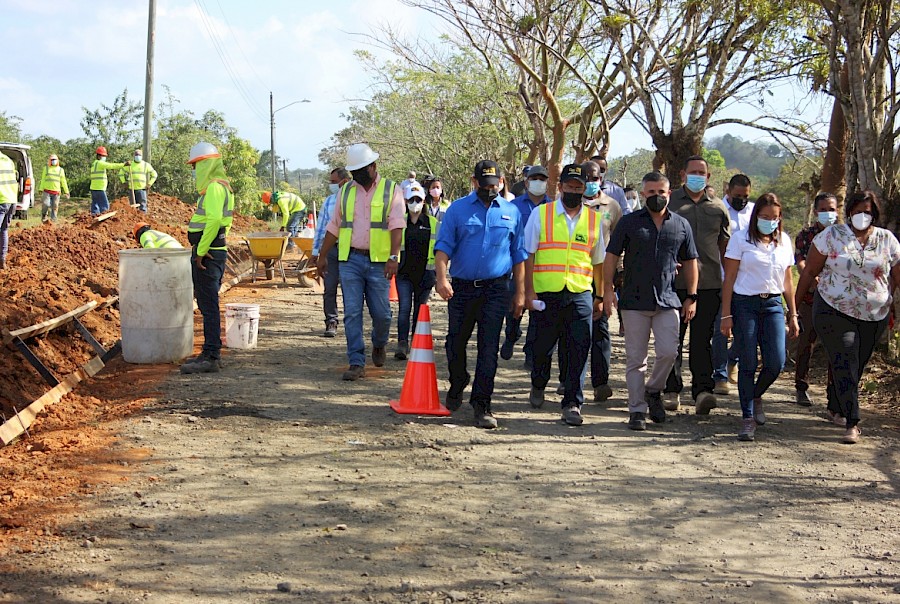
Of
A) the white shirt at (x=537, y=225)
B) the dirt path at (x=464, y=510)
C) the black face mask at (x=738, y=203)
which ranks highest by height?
the black face mask at (x=738, y=203)

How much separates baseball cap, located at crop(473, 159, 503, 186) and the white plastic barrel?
3.60 m

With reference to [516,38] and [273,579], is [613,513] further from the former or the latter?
[516,38]

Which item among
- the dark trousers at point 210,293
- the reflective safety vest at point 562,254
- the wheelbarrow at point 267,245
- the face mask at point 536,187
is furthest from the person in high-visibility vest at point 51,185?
the reflective safety vest at point 562,254

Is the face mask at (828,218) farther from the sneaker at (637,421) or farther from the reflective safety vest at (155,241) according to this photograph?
the reflective safety vest at (155,241)

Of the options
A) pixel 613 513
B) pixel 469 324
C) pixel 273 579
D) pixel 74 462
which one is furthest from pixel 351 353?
pixel 273 579

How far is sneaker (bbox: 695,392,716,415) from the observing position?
8.93 m

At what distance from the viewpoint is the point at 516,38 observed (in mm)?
20438

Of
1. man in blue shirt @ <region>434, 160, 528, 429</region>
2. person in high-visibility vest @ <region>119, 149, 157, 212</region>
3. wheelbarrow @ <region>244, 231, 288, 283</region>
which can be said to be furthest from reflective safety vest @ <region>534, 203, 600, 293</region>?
person in high-visibility vest @ <region>119, 149, 157, 212</region>

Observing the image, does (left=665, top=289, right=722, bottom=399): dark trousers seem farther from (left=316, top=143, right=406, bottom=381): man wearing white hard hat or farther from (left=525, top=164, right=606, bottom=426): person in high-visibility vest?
(left=316, top=143, right=406, bottom=381): man wearing white hard hat

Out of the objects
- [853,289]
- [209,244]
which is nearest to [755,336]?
[853,289]

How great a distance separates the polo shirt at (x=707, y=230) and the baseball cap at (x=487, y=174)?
6.77 feet

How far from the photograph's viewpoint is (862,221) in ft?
26.5

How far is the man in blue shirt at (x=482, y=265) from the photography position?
805 cm

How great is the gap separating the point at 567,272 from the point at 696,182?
187cm
